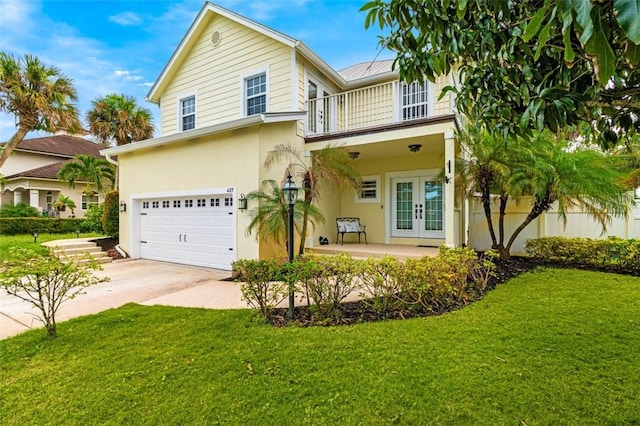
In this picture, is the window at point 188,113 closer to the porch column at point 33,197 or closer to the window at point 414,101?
the window at point 414,101

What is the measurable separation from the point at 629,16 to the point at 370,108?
8.92 meters

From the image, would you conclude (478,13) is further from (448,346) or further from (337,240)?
(337,240)

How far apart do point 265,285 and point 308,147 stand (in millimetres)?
5467

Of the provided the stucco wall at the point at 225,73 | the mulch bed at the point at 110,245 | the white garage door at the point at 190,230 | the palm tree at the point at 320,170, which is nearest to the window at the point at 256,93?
the stucco wall at the point at 225,73

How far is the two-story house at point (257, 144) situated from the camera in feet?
28.1

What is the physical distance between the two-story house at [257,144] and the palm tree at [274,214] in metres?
0.56

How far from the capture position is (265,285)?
4.86 metres

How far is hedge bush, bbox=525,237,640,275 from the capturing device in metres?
7.41

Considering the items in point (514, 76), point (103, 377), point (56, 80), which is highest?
point (56, 80)

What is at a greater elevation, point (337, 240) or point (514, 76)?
point (514, 76)

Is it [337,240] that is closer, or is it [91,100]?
[337,240]

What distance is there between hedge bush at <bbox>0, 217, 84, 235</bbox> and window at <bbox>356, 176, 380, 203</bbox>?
14.0 metres

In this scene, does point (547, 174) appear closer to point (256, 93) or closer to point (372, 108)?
point (372, 108)

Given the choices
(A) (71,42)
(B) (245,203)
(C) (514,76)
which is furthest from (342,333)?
(A) (71,42)
